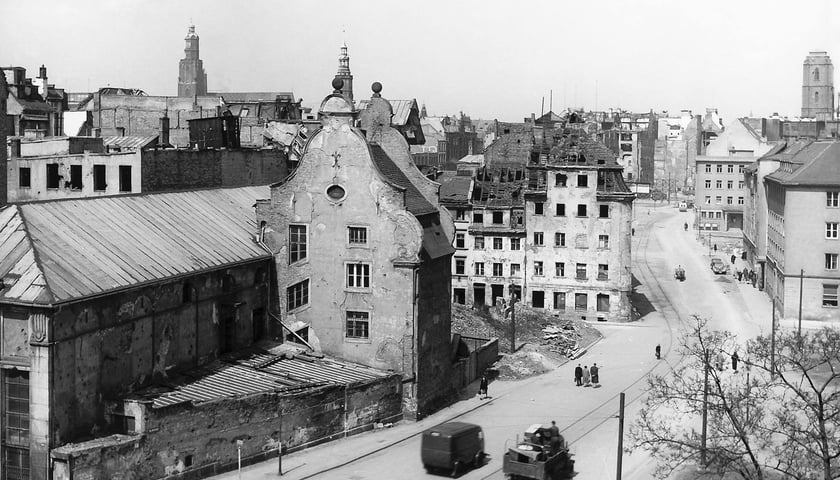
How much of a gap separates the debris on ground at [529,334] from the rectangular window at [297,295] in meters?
16.0

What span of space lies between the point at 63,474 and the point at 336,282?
59.7 feet

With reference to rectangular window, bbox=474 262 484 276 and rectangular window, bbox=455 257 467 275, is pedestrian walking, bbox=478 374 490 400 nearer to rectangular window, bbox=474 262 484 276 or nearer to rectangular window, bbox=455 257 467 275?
rectangular window, bbox=474 262 484 276

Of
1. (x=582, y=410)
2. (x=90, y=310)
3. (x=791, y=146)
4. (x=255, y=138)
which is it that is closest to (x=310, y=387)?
(x=90, y=310)

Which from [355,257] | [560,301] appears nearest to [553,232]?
[560,301]

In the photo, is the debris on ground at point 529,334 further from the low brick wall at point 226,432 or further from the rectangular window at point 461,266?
the low brick wall at point 226,432

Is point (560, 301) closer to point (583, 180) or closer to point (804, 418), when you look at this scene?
point (583, 180)

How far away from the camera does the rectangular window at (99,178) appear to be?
5808cm

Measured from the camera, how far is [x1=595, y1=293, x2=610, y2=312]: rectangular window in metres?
82.1

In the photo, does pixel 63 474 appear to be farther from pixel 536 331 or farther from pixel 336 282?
pixel 536 331

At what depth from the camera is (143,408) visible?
37.1 meters

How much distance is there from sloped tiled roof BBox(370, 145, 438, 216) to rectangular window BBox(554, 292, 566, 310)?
3230 centimetres

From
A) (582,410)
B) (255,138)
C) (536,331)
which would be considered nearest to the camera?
(582,410)

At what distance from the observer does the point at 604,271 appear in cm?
8200

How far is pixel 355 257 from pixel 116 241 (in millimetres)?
12288
